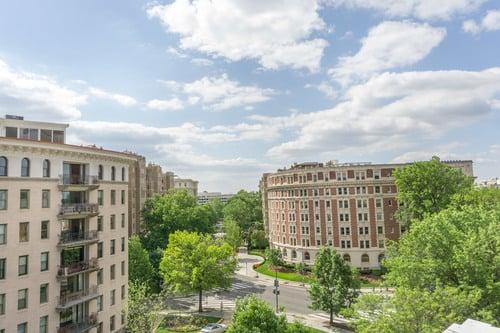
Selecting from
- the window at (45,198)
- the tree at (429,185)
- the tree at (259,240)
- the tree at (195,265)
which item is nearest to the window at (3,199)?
the window at (45,198)

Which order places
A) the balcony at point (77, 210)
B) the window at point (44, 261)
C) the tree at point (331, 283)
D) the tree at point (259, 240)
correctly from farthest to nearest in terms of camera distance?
the tree at point (259, 240)
the tree at point (331, 283)
the balcony at point (77, 210)
the window at point (44, 261)

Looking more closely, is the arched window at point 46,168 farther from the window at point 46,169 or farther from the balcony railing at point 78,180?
the balcony railing at point 78,180

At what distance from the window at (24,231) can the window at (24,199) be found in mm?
1256

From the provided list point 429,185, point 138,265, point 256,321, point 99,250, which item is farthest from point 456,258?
point 138,265

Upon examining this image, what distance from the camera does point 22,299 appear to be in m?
28.7

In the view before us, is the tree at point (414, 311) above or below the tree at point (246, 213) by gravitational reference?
below

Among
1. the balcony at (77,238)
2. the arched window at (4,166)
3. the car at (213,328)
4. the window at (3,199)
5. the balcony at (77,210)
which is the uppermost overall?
the arched window at (4,166)

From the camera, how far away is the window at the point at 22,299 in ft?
93.3

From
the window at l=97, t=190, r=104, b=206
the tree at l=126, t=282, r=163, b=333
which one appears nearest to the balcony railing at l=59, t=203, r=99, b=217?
the window at l=97, t=190, r=104, b=206

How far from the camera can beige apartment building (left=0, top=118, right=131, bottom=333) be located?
28.1 meters

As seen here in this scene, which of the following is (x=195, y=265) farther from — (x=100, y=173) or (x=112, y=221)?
(x=100, y=173)

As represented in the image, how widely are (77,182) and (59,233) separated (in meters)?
4.52

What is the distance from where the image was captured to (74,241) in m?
32.6

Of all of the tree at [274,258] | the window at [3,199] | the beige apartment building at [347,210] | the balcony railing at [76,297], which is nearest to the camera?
the window at [3,199]
